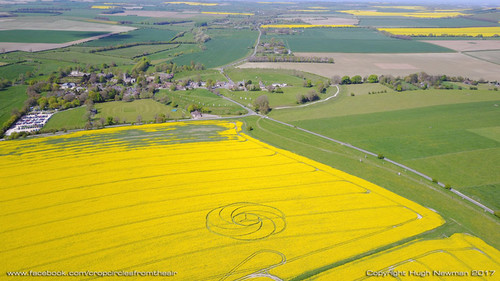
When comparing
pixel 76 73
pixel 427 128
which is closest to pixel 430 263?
pixel 427 128

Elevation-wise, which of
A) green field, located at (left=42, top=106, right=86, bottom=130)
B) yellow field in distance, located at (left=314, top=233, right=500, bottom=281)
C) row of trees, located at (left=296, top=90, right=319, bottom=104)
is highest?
row of trees, located at (left=296, top=90, right=319, bottom=104)

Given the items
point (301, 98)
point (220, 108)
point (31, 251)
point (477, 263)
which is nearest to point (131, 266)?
point (31, 251)

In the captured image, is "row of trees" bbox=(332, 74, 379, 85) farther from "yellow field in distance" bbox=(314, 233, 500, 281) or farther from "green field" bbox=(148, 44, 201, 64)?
"yellow field in distance" bbox=(314, 233, 500, 281)

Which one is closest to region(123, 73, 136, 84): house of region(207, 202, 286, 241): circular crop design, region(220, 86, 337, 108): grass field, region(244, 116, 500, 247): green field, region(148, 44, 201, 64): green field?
region(148, 44, 201, 64): green field

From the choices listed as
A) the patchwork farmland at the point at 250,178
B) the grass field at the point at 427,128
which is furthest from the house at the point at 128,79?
the grass field at the point at 427,128

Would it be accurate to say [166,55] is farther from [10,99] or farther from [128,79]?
[10,99]

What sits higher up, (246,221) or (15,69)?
(15,69)

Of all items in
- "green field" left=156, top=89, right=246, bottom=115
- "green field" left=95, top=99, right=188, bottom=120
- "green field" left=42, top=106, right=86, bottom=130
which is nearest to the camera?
"green field" left=42, top=106, right=86, bottom=130
